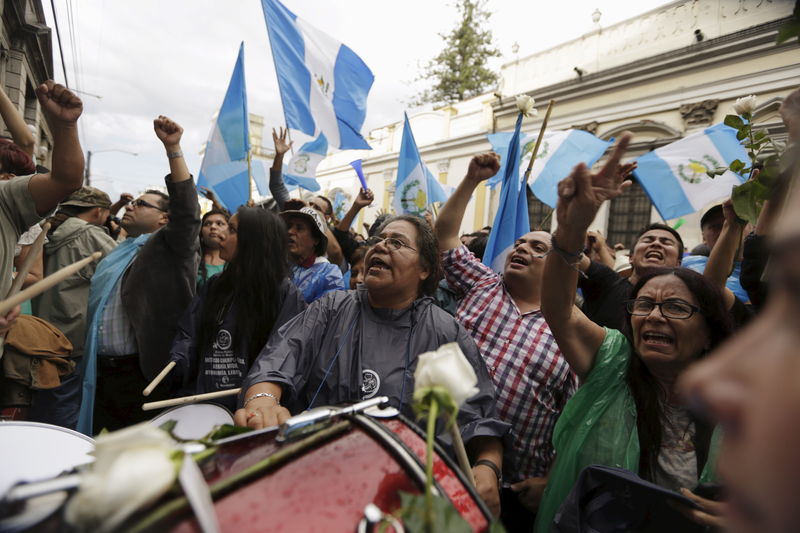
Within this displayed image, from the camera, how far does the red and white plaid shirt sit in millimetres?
2006

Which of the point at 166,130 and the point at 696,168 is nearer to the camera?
the point at 166,130

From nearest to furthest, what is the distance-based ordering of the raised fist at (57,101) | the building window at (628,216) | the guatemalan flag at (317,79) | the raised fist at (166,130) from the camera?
the raised fist at (57,101)
the raised fist at (166,130)
the guatemalan flag at (317,79)
the building window at (628,216)

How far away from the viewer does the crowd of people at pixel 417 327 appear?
1574 mm

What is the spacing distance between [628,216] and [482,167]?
1235cm

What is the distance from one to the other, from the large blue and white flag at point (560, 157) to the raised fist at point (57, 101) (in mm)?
4731

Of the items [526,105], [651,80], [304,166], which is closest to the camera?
[526,105]

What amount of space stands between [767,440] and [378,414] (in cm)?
80

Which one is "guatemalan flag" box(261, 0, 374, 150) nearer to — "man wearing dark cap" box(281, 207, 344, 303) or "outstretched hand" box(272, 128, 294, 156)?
"outstretched hand" box(272, 128, 294, 156)

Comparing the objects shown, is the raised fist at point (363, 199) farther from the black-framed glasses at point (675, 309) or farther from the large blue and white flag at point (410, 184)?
the black-framed glasses at point (675, 309)

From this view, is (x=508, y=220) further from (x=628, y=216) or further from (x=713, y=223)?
(x=628, y=216)

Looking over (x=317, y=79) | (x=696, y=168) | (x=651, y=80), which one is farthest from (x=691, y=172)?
(x=651, y=80)

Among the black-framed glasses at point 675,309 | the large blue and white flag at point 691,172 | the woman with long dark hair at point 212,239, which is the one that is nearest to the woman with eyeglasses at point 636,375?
the black-framed glasses at point 675,309

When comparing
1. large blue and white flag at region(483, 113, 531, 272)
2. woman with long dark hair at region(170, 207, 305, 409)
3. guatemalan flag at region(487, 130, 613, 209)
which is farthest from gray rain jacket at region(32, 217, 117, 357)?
guatemalan flag at region(487, 130, 613, 209)

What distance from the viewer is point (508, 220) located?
3605 millimetres
